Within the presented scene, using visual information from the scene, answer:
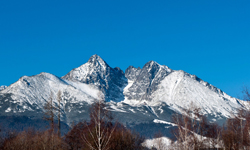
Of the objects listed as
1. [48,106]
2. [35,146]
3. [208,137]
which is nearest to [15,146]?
[35,146]

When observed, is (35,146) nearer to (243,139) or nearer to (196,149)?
(196,149)

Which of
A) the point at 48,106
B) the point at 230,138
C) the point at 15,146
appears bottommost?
the point at 15,146

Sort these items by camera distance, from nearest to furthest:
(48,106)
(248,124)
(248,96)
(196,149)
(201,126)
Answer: (248,96)
(248,124)
(196,149)
(201,126)
(48,106)

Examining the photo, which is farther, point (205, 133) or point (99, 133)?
point (205, 133)

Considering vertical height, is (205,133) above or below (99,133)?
above

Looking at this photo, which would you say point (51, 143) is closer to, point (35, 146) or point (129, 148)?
point (35, 146)

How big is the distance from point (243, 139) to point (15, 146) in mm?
37263

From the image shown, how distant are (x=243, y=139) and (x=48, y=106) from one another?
3636 centimetres

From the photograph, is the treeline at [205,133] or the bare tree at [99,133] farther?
the treeline at [205,133]

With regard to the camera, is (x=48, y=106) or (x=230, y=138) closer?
(x=230, y=138)

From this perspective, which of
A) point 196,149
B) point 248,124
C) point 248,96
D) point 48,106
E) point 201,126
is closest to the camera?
point 248,96

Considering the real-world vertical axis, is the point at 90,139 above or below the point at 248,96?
below

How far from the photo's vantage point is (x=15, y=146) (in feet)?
168

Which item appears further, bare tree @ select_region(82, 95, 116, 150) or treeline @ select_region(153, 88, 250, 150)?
→ treeline @ select_region(153, 88, 250, 150)
